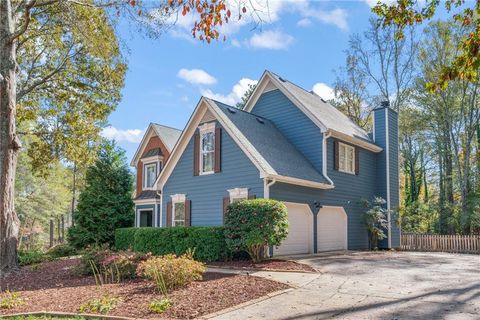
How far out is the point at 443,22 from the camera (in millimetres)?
25594

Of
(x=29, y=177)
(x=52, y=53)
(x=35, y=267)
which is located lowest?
(x=35, y=267)

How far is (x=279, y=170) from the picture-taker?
46.4 ft

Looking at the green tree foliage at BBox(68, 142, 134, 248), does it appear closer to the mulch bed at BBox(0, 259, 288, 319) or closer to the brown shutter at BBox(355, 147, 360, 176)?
the mulch bed at BBox(0, 259, 288, 319)

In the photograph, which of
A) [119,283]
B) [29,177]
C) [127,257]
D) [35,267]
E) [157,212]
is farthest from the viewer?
[29,177]

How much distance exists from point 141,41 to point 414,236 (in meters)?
16.1

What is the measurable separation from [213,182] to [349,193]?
6354 mm

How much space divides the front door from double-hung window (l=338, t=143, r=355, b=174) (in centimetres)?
1189

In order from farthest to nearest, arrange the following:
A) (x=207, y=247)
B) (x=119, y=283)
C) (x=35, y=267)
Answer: (x=35, y=267) < (x=207, y=247) < (x=119, y=283)

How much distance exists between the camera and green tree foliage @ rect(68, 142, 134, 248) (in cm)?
2006

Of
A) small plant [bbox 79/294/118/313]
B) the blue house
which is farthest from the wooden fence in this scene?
small plant [bbox 79/294/118/313]

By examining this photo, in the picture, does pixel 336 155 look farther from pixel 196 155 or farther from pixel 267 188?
pixel 196 155

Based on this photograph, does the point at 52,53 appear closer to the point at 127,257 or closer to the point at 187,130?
the point at 187,130

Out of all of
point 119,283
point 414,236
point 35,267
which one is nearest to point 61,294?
point 119,283

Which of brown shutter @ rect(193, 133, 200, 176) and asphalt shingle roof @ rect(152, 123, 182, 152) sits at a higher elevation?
asphalt shingle roof @ rect(152, 123, 182, 152)
